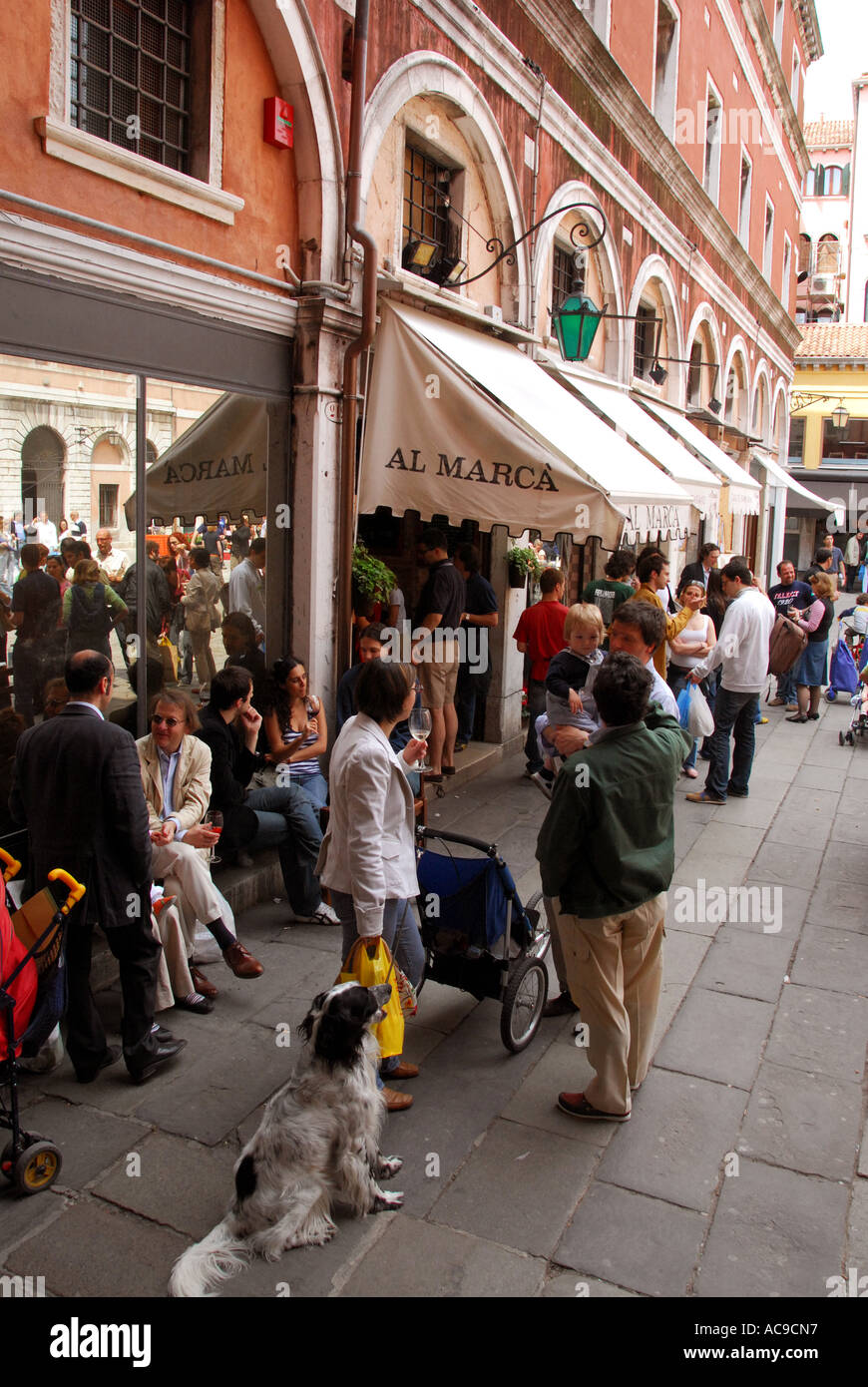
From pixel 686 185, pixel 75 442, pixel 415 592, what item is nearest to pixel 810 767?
pixel 415 592

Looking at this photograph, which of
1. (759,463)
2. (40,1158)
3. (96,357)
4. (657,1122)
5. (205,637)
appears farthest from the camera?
(759,463)

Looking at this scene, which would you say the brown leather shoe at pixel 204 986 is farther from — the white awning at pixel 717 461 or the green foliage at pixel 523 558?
Answer: the white awning at pixel 717 461

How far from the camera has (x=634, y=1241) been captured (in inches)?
139

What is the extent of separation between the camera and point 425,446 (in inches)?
300

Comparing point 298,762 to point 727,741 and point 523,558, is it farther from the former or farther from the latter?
point 523,558

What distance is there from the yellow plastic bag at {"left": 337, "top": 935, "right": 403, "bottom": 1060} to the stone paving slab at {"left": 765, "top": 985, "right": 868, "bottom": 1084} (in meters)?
1.87

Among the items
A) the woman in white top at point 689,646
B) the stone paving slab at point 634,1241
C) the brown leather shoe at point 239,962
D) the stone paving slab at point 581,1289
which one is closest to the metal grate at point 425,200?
the woman in white top at point 689,646

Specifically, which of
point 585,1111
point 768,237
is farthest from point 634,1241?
point 768,237

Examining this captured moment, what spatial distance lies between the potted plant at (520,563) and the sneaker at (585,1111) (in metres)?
6.66

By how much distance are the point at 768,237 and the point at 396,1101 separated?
25.3m

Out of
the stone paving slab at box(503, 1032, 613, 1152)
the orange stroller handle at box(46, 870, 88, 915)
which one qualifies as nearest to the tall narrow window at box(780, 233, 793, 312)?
the stone paving slab at box(503, 1032, 613, 1152)

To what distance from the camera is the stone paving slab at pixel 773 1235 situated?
3361 mm

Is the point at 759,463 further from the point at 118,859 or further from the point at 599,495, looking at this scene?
the point at 118,859

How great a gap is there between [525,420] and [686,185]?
9905 mm
